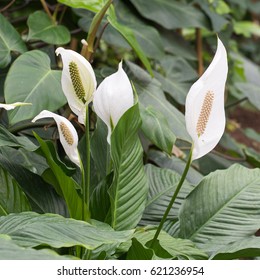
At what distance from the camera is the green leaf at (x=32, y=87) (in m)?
1.56

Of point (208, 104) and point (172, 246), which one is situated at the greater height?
point (208, 104)

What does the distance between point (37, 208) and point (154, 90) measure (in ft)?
2.42

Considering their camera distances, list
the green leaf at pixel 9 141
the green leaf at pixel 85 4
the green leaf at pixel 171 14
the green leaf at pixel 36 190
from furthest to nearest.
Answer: the green leaf at pixel 171 14, the green leaf at pixel 85 4, the green leaf at pixel 36 190, the green leaf at pixel 9 141

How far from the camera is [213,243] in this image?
1.48m

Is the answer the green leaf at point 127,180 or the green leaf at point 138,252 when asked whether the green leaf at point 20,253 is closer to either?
the green leaf at point 138,252

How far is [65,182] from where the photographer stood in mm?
1369

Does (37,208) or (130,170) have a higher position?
(130,170)

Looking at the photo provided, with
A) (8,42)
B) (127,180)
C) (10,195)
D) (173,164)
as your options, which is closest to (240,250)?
(127,180)

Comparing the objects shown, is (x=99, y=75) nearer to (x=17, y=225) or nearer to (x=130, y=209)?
(x=130, y=209)

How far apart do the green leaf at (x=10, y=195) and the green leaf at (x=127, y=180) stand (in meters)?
0.20

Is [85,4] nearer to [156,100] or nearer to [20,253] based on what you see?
[156,100]

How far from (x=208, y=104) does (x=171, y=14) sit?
1.39 m

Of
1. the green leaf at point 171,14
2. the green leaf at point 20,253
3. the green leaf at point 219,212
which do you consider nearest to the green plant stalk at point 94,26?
the green leaf at point 219,212
